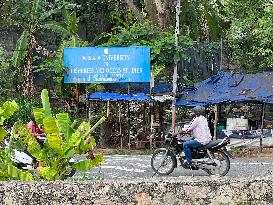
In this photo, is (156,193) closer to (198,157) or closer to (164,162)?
(198,157)

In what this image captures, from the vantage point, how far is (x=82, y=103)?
21000 millimetres

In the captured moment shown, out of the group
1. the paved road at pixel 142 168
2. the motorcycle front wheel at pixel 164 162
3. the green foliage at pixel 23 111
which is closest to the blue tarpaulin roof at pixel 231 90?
the paved road at pixel 142 168

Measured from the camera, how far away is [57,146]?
23.0 feet

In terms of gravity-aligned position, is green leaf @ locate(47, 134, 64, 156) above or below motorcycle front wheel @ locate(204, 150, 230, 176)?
above

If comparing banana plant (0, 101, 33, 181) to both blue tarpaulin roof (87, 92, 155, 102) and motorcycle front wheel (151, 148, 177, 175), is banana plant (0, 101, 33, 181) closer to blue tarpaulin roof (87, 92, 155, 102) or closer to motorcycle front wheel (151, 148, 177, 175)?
motorcycle front wheel (151, 148, 177, 175)

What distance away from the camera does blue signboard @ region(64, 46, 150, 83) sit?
18.2 metres

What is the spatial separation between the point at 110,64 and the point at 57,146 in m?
11.4

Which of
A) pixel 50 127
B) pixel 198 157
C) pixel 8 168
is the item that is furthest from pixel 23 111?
pixel 8 168

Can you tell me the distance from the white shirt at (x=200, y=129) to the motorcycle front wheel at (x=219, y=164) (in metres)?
0.38

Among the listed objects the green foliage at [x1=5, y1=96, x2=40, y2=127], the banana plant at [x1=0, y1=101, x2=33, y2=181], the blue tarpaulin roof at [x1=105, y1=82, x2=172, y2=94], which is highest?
the blue tarpaulin roof at [x1=105, y1=82, x2=172, y2=94]

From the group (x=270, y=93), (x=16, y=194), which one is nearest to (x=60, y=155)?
(x=16, y=194)

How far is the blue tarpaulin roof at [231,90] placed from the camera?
16.9 metres

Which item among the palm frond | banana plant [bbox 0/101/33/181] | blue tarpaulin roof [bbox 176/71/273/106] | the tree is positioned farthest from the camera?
the palm frond

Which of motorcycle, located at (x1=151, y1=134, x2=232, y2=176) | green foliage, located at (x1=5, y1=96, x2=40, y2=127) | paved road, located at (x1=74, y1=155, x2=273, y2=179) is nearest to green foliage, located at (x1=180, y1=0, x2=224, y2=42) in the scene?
green foliage, located at (x1=5, y1=96, x2=40, y2=127)
